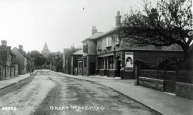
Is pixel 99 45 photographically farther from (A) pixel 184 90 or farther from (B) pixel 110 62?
(A) pixel 184 90

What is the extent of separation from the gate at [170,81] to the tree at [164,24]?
7.13 feet

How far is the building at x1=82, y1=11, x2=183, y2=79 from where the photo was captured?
29656mm

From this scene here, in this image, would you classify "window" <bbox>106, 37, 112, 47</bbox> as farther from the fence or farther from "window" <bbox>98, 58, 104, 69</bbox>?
the fence

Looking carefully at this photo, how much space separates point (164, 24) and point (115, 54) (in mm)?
16283

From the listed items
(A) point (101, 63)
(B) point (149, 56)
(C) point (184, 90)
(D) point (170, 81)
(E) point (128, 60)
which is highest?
(B) point (149, 56)

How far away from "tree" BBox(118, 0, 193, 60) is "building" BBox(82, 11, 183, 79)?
5.99 m

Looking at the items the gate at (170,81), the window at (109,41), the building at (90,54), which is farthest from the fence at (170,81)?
the building at (90,54)

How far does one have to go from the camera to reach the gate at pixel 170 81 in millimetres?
13430

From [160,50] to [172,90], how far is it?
17.9 metres

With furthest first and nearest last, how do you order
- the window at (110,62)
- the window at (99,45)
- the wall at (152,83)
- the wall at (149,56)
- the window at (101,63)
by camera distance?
1. the window at (99,45)
2. the window at (101,63)
3. the window at (110,62)
4. the wall at (149,56)
5. the wall at (152,83)

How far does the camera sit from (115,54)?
31891 millimetres

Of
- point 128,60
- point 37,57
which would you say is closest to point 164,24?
point 128,60

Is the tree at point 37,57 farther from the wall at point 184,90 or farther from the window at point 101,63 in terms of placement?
the wall at point 184,90

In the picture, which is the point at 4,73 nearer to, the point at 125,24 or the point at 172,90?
the point at 125,24
